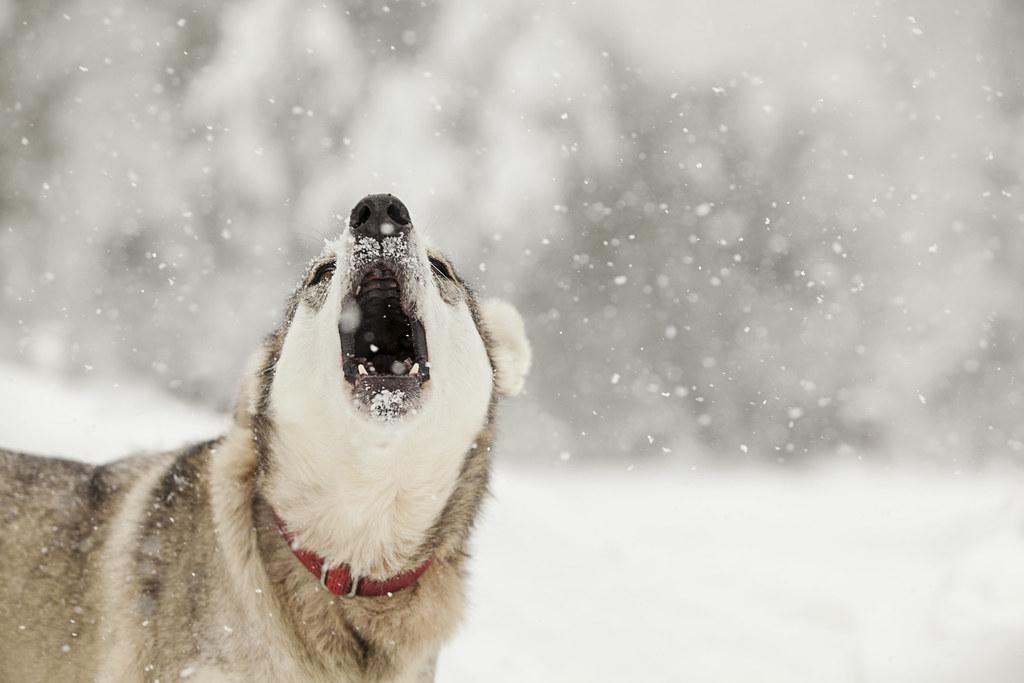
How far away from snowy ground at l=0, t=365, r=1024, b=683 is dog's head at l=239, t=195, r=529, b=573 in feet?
1.51

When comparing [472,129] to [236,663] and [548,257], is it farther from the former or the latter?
[236,663]

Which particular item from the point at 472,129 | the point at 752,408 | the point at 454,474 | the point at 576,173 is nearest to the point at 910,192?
the point at 752,408

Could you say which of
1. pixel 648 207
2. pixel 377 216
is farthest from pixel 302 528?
pixel 648 207

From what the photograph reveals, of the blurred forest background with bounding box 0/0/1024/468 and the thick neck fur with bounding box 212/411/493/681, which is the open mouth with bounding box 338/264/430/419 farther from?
the blurred forest background with bounding box 0/0/1024/468

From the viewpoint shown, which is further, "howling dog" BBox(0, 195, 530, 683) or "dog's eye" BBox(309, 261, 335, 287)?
"dog's eye" BBox(309, 261, 335, 287)

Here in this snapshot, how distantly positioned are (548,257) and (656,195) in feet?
5.41

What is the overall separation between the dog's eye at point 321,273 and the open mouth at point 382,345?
0.11m

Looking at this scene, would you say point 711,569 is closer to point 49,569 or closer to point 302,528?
point 302,528

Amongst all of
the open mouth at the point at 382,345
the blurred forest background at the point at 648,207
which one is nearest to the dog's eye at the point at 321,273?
the open mouth at the point at 382,345

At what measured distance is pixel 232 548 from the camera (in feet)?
8.30

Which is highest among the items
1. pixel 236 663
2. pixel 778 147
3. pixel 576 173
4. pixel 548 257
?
pixel 778 147

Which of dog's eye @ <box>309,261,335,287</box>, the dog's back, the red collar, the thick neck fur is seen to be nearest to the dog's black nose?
dog's eye @ <box>309,261,335,287</box>

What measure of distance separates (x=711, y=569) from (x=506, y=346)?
12.9 ft

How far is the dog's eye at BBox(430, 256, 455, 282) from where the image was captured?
2.91 metres
